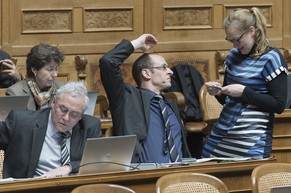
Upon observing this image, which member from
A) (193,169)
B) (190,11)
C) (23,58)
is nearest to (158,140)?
(193,169)

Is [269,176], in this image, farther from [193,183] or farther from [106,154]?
[106,154]

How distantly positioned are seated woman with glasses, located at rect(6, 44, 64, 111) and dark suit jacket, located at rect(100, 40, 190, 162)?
0.75 metres

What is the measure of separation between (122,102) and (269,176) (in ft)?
3.74

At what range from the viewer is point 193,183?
5.15m

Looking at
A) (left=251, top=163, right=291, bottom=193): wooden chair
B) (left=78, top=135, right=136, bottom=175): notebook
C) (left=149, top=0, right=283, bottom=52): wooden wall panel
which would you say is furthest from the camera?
(left=149, top=0, right=283, bottom=52): wooden wall panel

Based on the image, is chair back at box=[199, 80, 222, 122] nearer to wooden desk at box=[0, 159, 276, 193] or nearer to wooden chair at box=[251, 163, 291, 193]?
wooden desk at box=[0, 159, 276, 193]

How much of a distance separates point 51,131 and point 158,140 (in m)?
0.88

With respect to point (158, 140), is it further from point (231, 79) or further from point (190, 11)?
point (190, 11)

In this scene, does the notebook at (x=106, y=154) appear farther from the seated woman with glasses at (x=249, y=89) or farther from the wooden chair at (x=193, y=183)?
the seated woman with glasses at (x=249, y=89)

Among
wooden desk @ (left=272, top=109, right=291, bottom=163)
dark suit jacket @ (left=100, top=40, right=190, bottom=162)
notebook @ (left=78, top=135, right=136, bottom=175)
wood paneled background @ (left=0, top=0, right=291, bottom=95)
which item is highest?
wood paneled background @ (left=0, top=0, right=291, bottom=95)

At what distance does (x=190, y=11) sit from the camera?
938cm

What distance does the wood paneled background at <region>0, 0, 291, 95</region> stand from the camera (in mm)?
8727

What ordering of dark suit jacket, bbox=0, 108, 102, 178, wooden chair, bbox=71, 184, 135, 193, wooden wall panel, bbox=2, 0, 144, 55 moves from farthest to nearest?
1. wooden wall panel, bbox=2, 0, 144, 55
2. dark suit jacket, bbox=0, 108, 102, 178
3. wooden chair, bbox=71, 184, 135, 193

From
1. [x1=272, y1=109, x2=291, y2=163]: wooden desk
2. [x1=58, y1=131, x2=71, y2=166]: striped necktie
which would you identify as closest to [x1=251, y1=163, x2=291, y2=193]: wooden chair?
[x1=58, y1=131, x2=71, y2=166]: striped necktie
